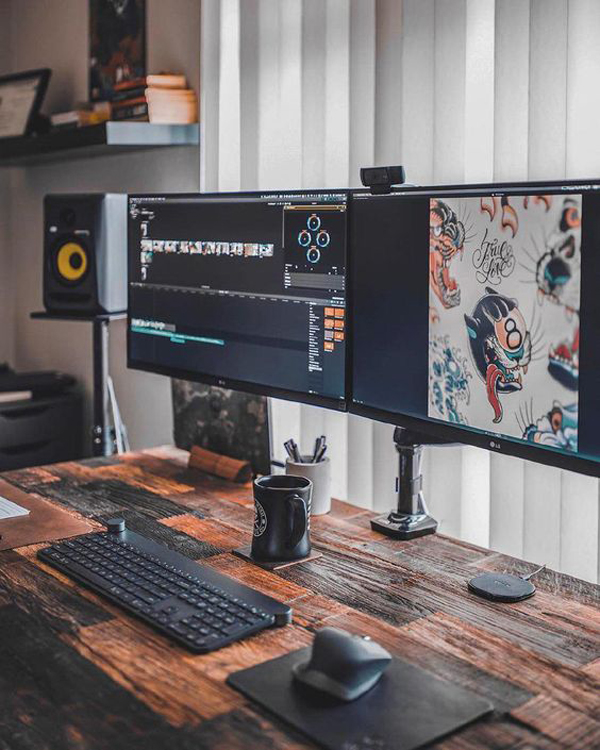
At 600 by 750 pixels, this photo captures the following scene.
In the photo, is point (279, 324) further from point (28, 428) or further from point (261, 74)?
point (28, 428)

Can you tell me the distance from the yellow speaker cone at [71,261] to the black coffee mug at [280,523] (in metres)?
1.26

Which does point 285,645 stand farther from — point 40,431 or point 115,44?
point 115,44

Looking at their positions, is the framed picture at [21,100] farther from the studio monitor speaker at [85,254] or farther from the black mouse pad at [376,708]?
the black mouse pad at [376,708]

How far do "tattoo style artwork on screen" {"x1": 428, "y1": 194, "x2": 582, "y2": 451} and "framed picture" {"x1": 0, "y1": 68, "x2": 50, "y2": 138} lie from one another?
2.20 meters

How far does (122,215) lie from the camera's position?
2.53 meters

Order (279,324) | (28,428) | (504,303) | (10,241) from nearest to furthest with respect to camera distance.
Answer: (504,303) < (279,324) < (28,428) < (10,241)

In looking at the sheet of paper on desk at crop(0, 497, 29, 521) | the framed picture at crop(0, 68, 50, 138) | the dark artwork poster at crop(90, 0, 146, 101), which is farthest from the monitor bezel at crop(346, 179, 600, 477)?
the framed picture at crop(0, 68, 50, 138)

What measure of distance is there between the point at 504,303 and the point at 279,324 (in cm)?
53

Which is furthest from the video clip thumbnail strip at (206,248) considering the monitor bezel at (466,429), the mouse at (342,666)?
the mouse at (342,666)

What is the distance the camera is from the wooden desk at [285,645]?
0.95 meters

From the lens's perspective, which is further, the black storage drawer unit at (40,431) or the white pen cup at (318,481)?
the black storage drawer unit at (40,431)

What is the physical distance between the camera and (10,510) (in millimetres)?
1657

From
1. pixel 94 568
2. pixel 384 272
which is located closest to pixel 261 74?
pixel 384 272

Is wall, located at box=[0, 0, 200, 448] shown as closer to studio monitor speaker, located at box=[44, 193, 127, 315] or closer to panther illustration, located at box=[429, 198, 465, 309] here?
studio monitor speaker, located at box=[44, 193, 127, 315]
